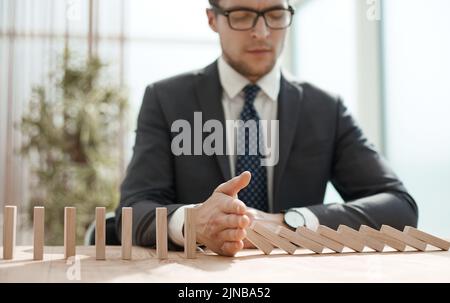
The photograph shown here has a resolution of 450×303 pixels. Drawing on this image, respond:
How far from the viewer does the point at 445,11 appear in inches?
128

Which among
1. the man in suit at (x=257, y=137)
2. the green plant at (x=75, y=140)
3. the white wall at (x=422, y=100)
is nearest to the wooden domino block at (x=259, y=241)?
the man in suit at (x=257, y=137)

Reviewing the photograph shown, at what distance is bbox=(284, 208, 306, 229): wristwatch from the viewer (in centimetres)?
165

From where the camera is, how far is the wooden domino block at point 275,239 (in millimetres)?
1339

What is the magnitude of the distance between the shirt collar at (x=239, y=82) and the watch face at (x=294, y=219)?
670 mm

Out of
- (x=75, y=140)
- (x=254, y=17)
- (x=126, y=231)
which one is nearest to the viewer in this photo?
(x=126, y=231)

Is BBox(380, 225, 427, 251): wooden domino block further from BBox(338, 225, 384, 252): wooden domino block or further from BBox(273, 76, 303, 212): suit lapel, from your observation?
BBox(273, 76, 303, 212): suit lapel

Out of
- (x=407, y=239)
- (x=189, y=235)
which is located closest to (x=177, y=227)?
(x=189, y=235)

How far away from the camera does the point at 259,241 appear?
1.36 meters

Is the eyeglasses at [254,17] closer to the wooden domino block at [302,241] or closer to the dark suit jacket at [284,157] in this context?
the dark suit jacket at [284,157]

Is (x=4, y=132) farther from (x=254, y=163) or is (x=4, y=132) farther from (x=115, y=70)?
(x=254, y=163)

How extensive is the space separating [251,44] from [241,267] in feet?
4.07

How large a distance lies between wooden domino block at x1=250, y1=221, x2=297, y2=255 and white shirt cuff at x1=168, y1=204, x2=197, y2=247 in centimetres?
22

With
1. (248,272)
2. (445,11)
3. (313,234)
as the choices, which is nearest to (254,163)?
(313,234)

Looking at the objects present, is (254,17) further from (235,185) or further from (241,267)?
(241,267)
